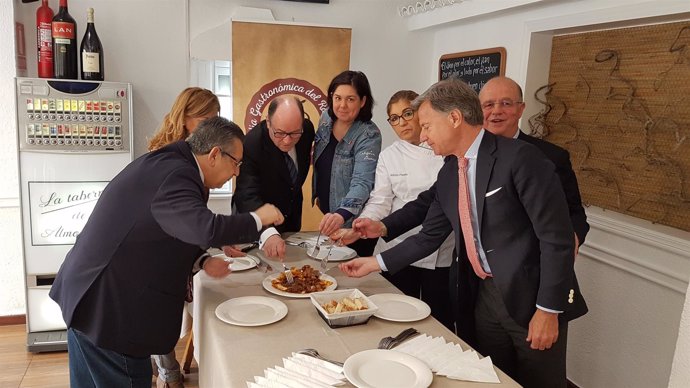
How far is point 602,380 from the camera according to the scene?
2867 millimetres

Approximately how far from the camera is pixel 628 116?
8.66ft

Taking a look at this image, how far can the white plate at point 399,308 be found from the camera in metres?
1.65

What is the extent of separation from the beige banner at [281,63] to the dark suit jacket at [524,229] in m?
2.51

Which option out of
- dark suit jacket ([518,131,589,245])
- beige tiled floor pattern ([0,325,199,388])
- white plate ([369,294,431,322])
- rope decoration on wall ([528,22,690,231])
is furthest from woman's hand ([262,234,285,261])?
rope decoration on wall ([528,22,690,231])

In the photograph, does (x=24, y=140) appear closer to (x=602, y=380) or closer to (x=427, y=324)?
(x=427, y=324)

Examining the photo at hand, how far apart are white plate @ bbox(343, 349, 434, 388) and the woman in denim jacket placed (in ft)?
3.83

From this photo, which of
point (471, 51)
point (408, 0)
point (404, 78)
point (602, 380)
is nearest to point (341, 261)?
point (602, 380)

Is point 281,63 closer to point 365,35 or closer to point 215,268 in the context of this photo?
point 365,35

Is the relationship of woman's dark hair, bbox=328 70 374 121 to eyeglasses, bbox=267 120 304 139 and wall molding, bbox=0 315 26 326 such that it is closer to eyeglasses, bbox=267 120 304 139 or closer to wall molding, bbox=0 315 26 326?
eyeglasses, bbox=267 120 304 139

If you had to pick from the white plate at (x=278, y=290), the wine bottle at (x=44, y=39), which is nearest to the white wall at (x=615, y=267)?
the white plate at (x=278, y=290)

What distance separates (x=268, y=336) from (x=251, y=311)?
7.9 inches

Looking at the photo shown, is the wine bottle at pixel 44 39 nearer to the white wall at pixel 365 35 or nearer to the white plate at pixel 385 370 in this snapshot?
the white wall at pixel 365 35

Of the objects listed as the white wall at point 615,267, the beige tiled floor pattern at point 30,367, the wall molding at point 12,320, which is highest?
the white wall at point 615,267

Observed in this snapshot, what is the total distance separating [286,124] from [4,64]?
2.22 meters
